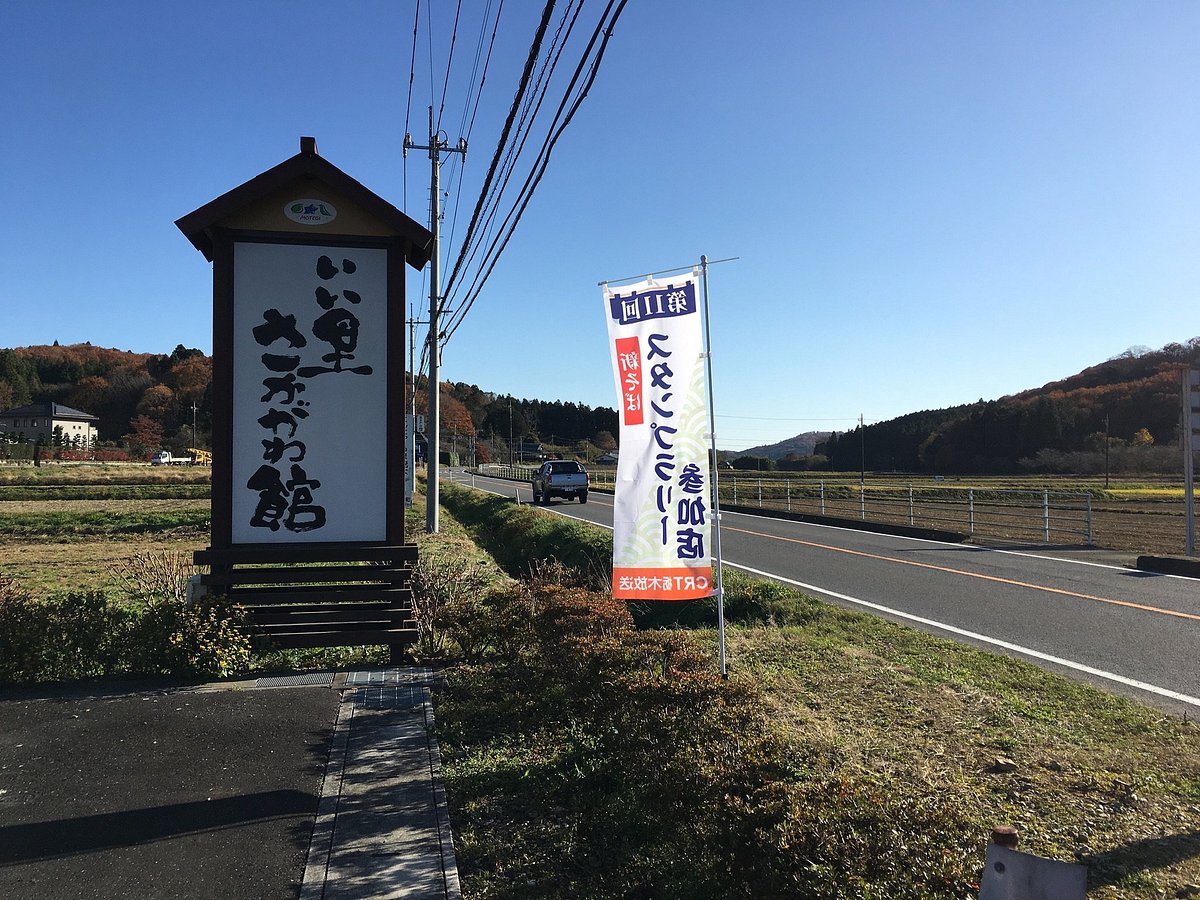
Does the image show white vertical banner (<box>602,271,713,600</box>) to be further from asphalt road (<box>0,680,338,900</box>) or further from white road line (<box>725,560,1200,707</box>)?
white road line (<box>725,560,1200,707</box>)

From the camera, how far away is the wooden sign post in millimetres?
6609

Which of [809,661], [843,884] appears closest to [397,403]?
[809,661]

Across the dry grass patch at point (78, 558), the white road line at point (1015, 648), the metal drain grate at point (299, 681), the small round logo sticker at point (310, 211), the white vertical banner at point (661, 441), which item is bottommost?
the white road line at point (1015, 648)

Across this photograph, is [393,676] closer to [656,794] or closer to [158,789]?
[158,789]

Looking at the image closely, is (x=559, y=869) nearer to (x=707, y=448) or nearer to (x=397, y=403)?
(x=707, y=448)

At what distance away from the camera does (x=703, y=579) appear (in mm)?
4961

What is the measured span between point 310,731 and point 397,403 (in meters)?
3.00

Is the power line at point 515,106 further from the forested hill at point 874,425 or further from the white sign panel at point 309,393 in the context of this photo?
the forested hill at point 874,425

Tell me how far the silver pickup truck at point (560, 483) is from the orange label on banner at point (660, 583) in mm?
29198

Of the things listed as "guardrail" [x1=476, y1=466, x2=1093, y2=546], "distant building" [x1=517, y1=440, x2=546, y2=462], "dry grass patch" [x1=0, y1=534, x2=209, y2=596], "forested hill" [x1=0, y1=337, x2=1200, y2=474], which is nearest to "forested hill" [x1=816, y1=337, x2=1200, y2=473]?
"forested hill" [x1=0, y1=337, x2=1200, y2=474]

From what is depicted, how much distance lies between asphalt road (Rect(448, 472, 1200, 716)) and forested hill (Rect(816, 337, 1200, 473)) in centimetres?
5969

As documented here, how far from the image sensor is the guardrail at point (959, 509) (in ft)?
60.5

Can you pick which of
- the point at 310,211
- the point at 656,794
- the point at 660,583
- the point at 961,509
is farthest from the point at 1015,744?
the point at 961,509

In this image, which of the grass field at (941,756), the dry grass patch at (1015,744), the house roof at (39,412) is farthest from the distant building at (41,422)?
the dry grass patch at (1015,744)
